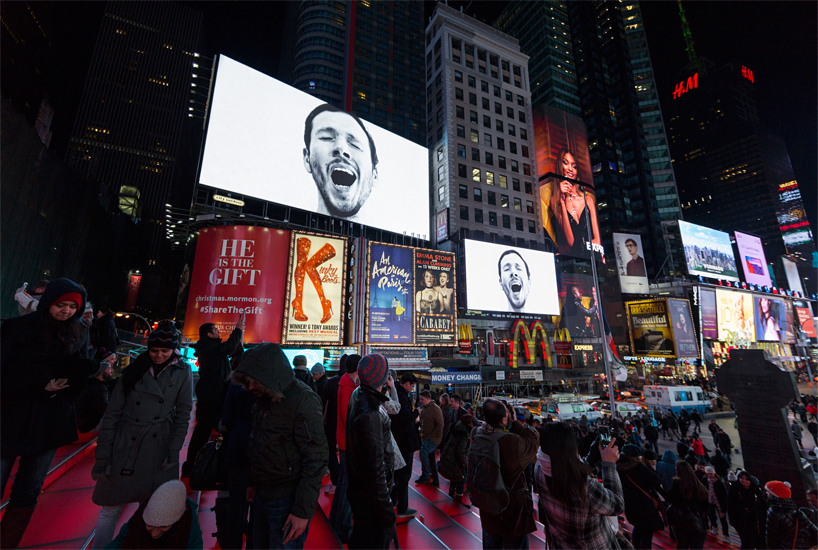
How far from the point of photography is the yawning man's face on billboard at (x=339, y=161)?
24375 mm

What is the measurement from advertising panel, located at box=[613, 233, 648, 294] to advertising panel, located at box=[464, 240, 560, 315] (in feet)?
65.5

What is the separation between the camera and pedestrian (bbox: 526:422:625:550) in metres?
2.69

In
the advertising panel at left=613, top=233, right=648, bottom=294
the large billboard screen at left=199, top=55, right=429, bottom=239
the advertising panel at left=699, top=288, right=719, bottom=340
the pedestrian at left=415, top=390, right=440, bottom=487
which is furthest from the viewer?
the advertising panel at left=613, top=233, right=648, bottom=294

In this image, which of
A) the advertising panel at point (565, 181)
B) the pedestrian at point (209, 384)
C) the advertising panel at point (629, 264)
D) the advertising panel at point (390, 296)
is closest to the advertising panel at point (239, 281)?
the advertising panel at point (390, 296)

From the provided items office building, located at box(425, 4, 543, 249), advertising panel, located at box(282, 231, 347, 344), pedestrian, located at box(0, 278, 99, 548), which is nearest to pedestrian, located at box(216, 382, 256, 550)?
pedestrian, located at box(0, 278, 99, 548)

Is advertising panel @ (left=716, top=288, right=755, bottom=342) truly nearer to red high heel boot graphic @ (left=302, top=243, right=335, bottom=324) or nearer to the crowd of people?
red high heel boot graphic @ (left=302, top=243, right=335, bottom=324)

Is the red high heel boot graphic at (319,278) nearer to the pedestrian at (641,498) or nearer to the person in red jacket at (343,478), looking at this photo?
the person in red jacket at (343,478)

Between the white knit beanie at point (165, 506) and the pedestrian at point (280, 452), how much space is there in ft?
1.79

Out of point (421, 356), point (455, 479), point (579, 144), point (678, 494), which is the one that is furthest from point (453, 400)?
point (579, 144)

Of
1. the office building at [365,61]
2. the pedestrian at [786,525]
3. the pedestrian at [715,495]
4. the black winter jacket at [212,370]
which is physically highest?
the office building at [365,61]

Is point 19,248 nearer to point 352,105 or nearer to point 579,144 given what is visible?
point 352,105

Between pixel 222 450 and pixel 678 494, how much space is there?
19.3ft

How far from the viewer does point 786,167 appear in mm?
125688

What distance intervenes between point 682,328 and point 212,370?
5558 cm
